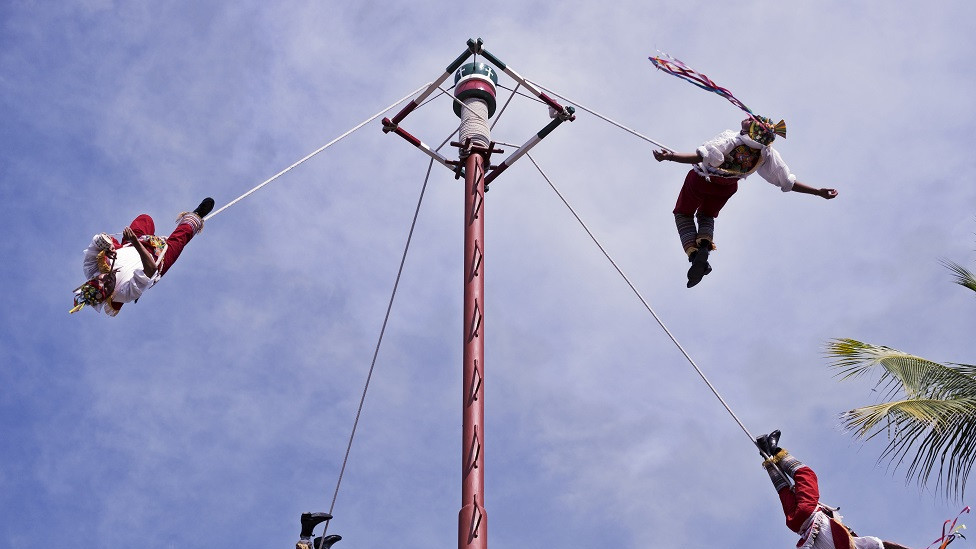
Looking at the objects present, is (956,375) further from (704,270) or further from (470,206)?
(470,206)

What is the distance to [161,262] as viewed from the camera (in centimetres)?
935

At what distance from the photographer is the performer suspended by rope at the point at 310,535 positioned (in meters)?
10.0

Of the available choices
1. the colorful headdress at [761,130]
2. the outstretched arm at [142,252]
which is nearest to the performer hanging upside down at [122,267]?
the outstretched arm at [142,252]

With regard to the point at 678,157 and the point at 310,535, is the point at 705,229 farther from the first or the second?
the point at 310,535

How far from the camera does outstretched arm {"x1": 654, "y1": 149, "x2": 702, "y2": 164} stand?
9.46 m

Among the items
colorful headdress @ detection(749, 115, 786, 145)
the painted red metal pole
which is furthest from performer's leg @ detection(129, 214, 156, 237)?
colorful headdress @ detection(749, 115, 786, 145)

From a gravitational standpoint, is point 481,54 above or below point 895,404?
above

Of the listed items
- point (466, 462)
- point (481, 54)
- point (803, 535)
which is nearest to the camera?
point (466, 462)

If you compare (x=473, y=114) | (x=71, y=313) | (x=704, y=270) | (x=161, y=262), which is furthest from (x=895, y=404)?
(x=71, y=313)

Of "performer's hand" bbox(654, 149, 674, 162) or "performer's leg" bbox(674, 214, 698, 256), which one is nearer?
"performer's hand" bbox(654, 149, 674, 162)

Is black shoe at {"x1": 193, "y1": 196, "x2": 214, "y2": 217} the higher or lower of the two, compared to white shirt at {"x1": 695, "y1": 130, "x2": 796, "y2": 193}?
higher

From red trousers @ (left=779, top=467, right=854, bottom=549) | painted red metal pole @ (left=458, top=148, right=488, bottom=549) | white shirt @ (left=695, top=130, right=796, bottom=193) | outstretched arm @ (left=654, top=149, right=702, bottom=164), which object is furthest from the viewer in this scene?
white shirt @ (left=695, top=130, right=796, bottom=193)

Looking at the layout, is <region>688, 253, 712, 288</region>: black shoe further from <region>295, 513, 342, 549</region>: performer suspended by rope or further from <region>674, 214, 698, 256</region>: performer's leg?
<region>295, 513, 342, 549</region>: performer suspended by rope

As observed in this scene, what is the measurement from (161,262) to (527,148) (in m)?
3.43
